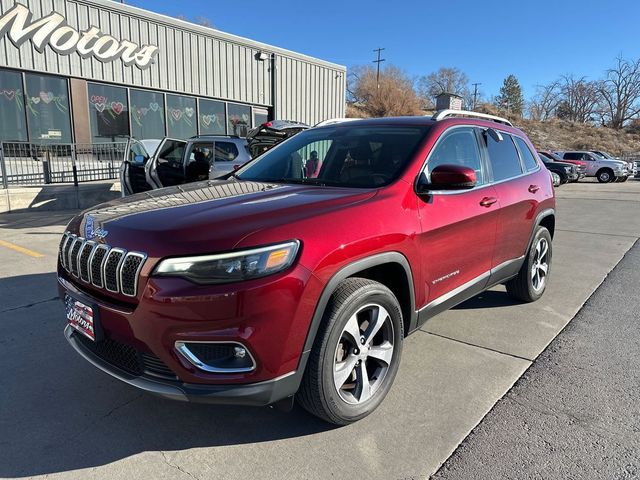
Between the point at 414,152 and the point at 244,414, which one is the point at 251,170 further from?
→ the point at 244,414

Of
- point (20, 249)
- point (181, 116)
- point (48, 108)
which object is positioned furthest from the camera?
point (181, 116)

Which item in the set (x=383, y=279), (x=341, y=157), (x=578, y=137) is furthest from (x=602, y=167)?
(x=578, y=137)

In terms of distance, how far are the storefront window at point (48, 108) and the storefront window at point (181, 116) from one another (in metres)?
3.21

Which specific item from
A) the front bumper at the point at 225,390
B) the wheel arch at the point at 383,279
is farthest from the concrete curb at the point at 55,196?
the wheel arch at the point at 383,279

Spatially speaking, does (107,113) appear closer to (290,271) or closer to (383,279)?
(383,279)

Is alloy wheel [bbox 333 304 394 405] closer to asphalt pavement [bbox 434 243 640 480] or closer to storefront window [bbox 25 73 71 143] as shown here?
asphalt pavement [bbox 434 243 640 480]

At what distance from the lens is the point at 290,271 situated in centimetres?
218

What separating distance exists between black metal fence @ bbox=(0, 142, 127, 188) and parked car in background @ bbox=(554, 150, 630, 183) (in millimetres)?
28165

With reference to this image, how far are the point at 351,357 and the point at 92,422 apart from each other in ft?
4.97

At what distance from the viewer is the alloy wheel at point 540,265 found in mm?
4734

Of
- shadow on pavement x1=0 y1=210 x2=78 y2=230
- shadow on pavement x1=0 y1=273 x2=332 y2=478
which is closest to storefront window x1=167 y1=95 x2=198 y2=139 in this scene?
shadow on pavement x1=0 y1=210 x2=78 y2=230

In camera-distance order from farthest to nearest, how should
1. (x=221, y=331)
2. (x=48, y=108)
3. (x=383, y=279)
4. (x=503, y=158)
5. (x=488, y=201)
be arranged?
(x=48, y=108)
(x=503, y=158)
(x=488, y=201)
(x=383, y=279)
(x=221, y=331)

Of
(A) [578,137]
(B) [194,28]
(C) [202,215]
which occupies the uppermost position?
(B) [194,28]

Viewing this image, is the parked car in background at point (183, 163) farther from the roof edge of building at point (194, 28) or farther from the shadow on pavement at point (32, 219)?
the roof edge of building at point (194, 28)
